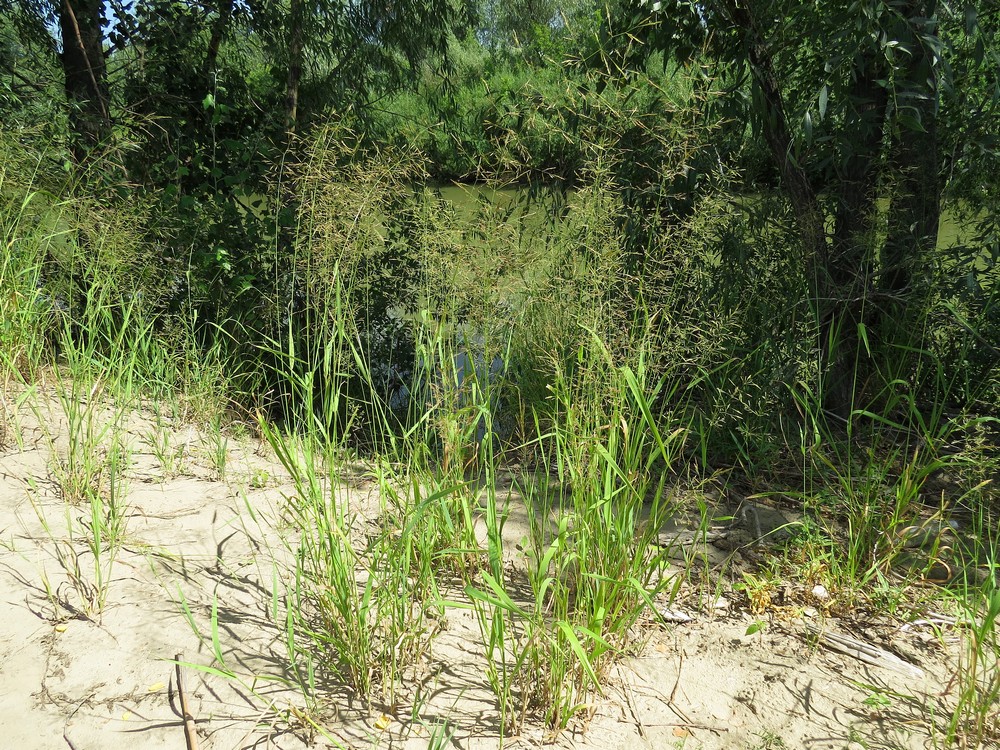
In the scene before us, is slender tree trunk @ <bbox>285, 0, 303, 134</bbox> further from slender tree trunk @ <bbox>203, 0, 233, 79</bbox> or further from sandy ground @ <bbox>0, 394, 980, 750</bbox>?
sandy ground @ <bbox>0, 394, 980, 750</bbox>

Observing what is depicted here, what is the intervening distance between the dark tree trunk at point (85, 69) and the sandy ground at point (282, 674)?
10.2 ft

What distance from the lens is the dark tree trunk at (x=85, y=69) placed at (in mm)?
4766

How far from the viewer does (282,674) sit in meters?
1.96

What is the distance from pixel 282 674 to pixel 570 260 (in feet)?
4.97

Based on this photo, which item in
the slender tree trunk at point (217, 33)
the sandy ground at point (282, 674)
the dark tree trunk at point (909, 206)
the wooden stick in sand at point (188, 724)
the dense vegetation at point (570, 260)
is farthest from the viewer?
the slender tree trunk at point (217, 33)

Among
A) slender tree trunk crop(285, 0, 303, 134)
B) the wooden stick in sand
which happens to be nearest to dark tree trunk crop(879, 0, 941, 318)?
the wooden stick in sand

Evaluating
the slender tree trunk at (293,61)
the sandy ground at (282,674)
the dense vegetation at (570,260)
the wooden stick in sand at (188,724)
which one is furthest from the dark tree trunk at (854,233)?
the slender tree trunk at (293,61)

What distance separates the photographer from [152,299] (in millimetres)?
3979

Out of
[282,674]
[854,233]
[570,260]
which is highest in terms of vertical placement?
[854,233]

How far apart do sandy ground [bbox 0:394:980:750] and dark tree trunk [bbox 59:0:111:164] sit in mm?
3103

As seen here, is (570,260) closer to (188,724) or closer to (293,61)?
(188,724)

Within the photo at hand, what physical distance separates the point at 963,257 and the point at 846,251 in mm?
547

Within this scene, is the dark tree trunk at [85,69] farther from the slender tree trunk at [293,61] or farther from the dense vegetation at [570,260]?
the slender tree trunk at [293,61]

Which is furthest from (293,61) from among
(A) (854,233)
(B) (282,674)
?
(B) (282,674)
